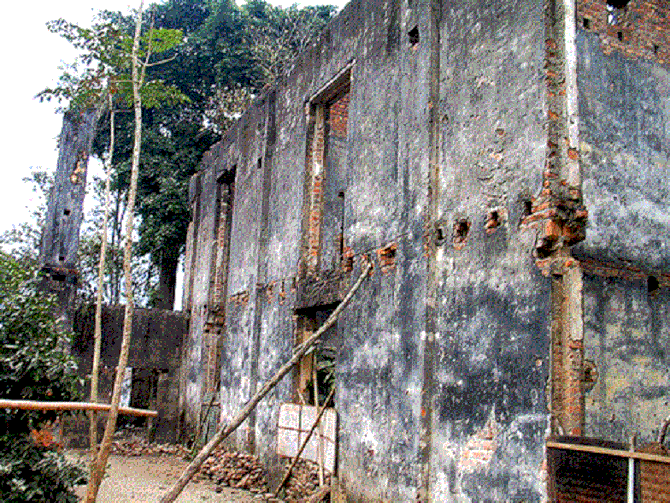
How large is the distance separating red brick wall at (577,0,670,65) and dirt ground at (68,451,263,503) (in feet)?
22.4

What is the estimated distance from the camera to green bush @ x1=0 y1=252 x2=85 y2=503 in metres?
6.13

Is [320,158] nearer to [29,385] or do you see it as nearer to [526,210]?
[526,210]

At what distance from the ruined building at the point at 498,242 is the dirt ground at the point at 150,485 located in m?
2.56

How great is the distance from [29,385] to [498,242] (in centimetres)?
480

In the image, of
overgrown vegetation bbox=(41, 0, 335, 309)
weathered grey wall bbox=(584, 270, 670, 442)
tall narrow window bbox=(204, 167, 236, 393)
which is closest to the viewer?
weathered grey wall bbox=(584, 270, 670, 442)

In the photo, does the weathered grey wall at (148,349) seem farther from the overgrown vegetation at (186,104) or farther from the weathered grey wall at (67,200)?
the overgrown vegetation at (186,104)

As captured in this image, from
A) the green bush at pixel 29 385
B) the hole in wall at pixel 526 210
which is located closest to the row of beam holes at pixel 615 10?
the hole in wall at pixel 526 210

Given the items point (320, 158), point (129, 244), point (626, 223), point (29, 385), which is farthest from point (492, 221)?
point (29, 385)

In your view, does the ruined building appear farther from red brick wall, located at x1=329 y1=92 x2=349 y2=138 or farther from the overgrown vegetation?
the overgrown vegetation

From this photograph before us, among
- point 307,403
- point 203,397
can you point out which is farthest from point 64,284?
point 307,403

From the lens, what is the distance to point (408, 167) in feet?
23.3

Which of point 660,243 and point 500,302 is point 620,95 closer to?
point 660,243

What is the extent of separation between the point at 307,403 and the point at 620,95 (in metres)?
5.55

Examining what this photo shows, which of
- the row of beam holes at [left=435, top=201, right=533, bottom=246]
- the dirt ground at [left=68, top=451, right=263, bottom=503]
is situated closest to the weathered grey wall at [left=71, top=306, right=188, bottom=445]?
the dirt ground at [left=68, top=451, right=263, bottom=503]
